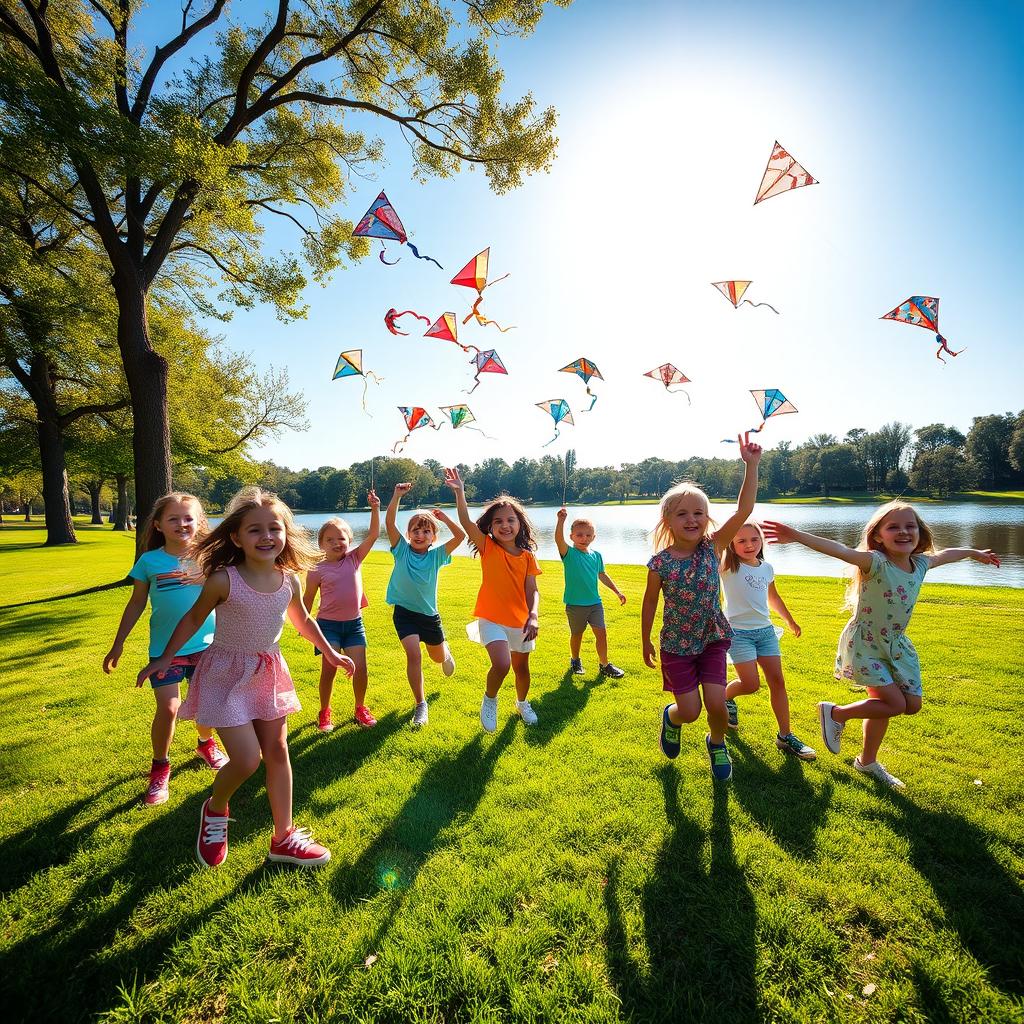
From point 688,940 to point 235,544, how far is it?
3.27 metres

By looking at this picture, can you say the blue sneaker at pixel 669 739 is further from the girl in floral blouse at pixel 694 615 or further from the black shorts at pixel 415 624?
the black shorts at pixel 415 624

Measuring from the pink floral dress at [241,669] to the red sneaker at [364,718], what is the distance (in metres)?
1.73

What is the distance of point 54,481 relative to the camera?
20.3m

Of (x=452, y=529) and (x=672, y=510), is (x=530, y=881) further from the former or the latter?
(x=452, y=529)

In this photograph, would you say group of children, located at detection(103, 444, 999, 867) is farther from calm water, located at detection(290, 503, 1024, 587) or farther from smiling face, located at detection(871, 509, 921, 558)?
calm water, located at detection(290, 503, 1024, 587)

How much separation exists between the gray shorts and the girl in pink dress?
11.5 feet

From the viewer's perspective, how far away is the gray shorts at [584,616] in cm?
592

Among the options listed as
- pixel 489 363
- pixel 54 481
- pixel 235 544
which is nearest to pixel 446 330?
pixel 489 363

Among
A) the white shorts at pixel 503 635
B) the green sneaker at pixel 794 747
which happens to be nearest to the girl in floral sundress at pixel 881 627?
the green sneaker at pixel 794 747

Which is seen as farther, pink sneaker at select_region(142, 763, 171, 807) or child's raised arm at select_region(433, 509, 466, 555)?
child's raised arm at select_region(433, 509, 466, 555)

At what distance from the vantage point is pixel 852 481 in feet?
252

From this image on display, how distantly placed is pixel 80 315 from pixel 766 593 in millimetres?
20146

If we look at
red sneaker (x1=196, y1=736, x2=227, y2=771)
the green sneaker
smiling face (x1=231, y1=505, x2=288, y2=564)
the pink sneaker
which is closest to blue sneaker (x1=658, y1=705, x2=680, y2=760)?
the green sneaker

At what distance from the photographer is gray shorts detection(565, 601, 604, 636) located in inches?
233
